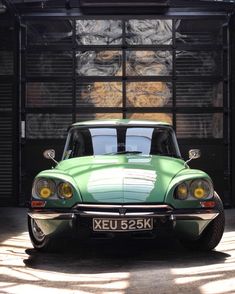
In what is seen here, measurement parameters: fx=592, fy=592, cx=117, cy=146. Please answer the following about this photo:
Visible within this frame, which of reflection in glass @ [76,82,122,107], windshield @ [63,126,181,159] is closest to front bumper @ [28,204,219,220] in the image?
windshield @ [63,126,181,159]

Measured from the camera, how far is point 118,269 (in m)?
5.23

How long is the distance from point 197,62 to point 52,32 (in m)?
2.82

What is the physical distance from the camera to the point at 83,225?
541 centimetres

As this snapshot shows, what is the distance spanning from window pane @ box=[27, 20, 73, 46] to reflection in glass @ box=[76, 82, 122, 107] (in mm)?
934

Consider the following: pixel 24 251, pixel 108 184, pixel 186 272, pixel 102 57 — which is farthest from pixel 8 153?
pixel 186 272

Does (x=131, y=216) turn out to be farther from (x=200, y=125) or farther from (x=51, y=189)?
(x=200, y=125)

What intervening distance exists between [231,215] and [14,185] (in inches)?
161

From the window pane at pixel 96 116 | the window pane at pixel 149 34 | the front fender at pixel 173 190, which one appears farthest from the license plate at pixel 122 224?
the window pane at pixel 149 34

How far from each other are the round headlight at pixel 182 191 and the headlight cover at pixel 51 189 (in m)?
1.01

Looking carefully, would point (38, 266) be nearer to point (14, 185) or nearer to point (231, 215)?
point (231, 215)

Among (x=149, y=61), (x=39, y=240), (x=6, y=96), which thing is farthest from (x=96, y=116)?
(x=39, y=240)

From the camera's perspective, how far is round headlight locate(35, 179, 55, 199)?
18.7 feet

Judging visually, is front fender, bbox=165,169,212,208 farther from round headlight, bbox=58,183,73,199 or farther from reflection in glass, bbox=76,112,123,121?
reflection in glass, bbox=76,112,123,121

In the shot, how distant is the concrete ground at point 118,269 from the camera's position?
4.46m
